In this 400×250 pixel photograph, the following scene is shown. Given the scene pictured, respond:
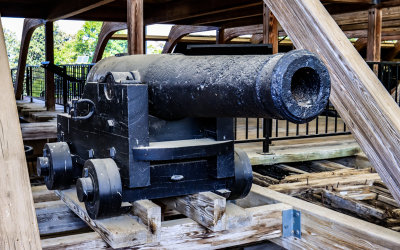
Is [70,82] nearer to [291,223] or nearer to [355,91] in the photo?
[291,223]

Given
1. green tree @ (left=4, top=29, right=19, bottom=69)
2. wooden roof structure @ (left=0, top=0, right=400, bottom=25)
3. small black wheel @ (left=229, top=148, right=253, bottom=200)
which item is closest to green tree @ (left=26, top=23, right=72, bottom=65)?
green tree @ (left=4, top=29, right=19, bottom=69)

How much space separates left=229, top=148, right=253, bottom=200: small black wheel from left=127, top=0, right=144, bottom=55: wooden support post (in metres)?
2.66

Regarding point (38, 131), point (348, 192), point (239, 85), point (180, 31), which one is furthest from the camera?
point (180, 31)

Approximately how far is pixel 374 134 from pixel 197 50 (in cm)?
86

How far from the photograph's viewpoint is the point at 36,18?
32.6ft

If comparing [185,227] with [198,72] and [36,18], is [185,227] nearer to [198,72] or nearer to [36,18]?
[198,72]

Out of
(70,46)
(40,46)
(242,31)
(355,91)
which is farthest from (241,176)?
(40,46)

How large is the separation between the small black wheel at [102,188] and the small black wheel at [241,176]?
624 millimetres

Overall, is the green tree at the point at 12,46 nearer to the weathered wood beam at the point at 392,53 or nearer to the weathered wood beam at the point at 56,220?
the weathered wood beam at the point at 392,53

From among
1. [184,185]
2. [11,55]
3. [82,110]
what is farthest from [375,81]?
[11,55]

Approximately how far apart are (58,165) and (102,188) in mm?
756

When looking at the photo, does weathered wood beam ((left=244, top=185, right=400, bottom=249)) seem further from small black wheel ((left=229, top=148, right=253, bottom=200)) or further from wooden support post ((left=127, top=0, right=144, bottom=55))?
wooden support post ((left=127, top=0, right=144, bottom=55))

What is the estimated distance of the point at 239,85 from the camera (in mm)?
1899

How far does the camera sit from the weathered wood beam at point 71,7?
7448 mm
